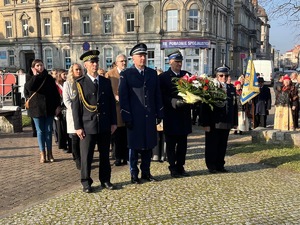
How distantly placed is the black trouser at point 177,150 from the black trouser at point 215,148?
53 cm

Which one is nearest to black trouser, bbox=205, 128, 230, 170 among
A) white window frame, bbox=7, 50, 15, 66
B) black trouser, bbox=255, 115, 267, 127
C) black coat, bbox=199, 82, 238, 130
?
black coat, bbox=199, 82, 238, 130

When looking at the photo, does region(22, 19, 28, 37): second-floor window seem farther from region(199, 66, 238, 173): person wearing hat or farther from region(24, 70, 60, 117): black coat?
region(199, 66, 238, 173): person wearing hat

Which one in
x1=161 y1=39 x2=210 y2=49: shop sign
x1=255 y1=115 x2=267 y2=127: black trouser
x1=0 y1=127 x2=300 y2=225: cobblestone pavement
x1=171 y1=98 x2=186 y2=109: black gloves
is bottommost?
x1=0 y1=127 x2=300 y2=225: cobblestone pavement

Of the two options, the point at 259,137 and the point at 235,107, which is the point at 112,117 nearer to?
the point at 235,107

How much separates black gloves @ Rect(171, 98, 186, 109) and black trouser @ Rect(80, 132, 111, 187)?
3.97ft

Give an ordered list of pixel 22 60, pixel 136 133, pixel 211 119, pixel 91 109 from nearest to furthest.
Answer: pixel 91 109, pixel 136 133, pixel 211 119, pixel 22 60

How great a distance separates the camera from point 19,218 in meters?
4.12

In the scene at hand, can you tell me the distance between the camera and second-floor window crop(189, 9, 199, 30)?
109ft

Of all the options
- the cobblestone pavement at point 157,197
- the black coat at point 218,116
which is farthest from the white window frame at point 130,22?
the black coat at point 218,116

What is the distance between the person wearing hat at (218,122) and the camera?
5.83m

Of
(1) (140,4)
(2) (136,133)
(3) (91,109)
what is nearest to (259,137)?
(2) (136,133)

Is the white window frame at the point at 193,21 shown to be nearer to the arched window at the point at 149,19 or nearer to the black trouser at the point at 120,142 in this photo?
the arched window at the point at 149,19

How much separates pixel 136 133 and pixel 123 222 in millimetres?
1639

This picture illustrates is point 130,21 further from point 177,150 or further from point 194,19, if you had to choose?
point 177,150
